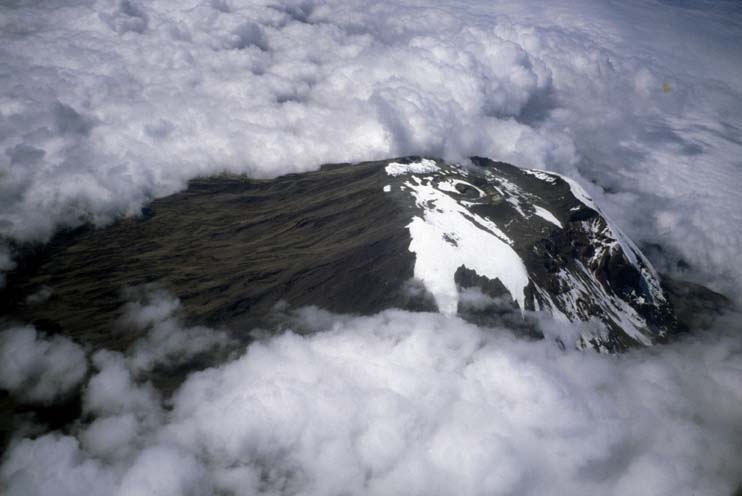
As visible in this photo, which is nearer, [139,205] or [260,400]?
[260,400]

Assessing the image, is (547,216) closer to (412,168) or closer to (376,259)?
(412,168)

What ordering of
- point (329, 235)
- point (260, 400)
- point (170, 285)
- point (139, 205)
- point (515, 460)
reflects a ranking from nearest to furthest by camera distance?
1. point (515, 460)
2. point (260, 400)
3. point (170, 285)
4. point (329, 235)
5. point (139, 205)

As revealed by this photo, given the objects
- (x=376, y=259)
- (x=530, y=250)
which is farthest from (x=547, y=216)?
(x=376, y=259)

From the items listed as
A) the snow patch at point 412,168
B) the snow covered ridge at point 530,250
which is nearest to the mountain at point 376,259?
the snow covered ridge at point 530,250

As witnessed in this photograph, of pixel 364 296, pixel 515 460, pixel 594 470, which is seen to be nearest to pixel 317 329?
pixel 364 296

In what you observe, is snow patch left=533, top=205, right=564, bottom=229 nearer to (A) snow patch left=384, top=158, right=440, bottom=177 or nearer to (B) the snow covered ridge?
(B) the snow covered ridge

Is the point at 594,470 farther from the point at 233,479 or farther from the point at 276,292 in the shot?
the point at 276,292

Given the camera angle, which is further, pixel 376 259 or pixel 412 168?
pixel 412 168
